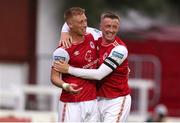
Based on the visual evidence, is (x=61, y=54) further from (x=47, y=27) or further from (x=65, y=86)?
(x=47, y=27)

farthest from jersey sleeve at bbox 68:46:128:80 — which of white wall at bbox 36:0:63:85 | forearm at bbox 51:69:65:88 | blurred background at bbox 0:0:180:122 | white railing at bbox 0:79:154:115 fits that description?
white wall at bbox 36:0:63:85

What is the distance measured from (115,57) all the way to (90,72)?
12.6 inches

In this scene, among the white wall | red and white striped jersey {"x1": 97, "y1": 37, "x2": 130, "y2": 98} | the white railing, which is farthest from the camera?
the white wall

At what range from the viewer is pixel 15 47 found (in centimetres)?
2981

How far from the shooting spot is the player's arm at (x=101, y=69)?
1150 cm

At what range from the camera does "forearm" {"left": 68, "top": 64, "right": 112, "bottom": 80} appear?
11.5 metres

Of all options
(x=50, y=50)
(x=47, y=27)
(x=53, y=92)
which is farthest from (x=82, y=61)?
(x=47, y=27)

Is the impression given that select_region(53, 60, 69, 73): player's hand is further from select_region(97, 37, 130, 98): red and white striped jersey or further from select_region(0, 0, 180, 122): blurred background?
select_region(0, 0, 180, 122): blurred background

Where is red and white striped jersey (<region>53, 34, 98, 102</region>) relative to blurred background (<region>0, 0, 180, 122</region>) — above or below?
below

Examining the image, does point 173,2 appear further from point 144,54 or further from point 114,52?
point 114,52

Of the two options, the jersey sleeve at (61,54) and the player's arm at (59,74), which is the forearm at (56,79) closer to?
the player's arm at (59,74)

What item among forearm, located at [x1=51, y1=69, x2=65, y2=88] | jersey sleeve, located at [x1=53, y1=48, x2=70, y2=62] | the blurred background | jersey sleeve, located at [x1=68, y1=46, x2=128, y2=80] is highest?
the blurred background

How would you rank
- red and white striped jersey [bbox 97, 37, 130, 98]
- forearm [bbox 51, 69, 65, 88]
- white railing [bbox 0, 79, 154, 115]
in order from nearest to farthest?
forearm [bbox 51, 69, 65, 88] < red and white striped jersey [bbox 97, 37, 130, 98] < white railing [bbox 0, 79, 154, 115]

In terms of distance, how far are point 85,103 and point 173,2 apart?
2421 cm
